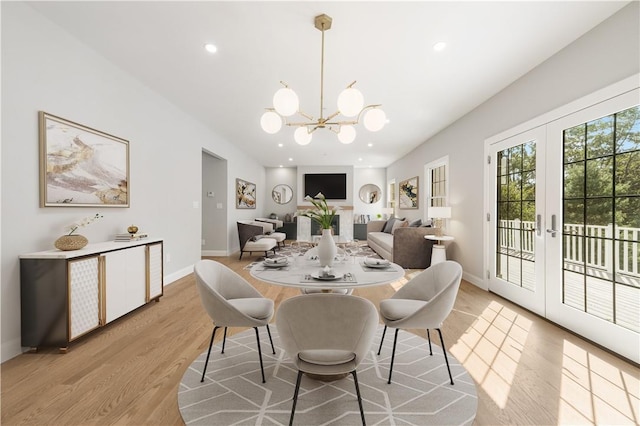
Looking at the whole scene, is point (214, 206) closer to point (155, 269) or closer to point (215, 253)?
point (215, 253)

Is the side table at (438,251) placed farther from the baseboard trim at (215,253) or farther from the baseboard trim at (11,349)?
the baseboard trim at (11,349)

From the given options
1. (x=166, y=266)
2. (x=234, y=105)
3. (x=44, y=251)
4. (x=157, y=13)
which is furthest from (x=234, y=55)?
(x=166, y=266)

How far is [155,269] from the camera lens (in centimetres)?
308

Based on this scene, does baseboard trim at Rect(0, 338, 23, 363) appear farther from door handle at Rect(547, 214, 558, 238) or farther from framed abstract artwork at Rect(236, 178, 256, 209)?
framed abstract artwork at Rect(236, 178, 256, 209)

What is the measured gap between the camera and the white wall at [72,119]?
6.37 ft

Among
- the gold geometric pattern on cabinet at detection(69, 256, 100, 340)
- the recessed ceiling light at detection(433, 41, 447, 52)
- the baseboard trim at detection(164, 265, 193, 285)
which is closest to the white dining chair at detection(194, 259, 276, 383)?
the gold geometric pattern on cabinet at detection(69, 256, 100, 340)

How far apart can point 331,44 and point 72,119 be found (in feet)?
7.97

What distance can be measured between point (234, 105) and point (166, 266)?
2537 mm

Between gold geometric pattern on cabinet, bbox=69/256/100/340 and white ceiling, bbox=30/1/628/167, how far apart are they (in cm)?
198

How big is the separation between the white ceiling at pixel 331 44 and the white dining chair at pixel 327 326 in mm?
2097

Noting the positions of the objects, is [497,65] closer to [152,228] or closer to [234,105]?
[234,105]

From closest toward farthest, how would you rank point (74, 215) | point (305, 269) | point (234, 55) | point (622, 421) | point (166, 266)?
point (622, 421) → point (305, 269) → point (74, 215) → point (234, 55) → point (166, 266)

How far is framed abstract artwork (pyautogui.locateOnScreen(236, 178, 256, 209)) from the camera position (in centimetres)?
669

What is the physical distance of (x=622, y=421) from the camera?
1400mm
